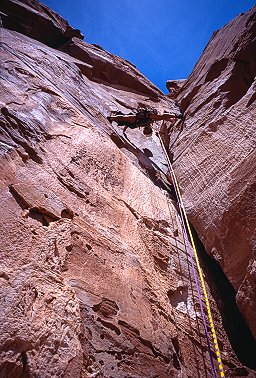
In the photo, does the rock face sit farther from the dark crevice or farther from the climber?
the climber

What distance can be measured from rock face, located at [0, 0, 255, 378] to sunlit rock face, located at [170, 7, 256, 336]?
1.94 feet

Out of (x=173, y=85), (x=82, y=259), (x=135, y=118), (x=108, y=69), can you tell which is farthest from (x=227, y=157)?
(x=173, y=85)

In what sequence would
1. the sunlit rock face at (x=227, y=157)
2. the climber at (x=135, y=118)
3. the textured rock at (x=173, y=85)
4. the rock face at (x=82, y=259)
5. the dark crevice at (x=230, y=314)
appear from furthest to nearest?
1. the textured rock at (x=173, y=85)
2. the climber at (x=135, y=118)
3. the sunlit rock face at (x=227, y=157)
4. the dark crevice at (x=230, y=314)
5. the rock face at (x=82, y=259)

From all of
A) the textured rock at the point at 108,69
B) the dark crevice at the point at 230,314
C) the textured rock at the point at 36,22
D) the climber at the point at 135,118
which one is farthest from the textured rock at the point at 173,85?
the dark crevice at the point at 230,314

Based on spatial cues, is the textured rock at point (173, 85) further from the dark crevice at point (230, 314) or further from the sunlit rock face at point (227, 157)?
the dark crevice at point (230, 314)

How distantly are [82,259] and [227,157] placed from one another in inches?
144

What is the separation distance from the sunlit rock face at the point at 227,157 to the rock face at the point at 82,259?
1.94 ft

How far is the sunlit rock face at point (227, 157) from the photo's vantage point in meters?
4.53

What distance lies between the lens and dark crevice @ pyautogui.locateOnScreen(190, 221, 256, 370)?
419cm

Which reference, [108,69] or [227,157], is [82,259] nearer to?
[227,157]

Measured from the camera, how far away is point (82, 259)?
11.0 ft

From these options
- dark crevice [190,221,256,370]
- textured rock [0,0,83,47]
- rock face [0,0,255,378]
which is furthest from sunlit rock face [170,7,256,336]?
textured rock [0,0,83,47]

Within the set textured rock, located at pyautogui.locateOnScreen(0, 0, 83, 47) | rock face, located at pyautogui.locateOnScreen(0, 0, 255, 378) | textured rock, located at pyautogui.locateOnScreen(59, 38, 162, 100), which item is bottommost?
rock face, located at pyautogui.locateOnScreen(0, 0, 255, 378)

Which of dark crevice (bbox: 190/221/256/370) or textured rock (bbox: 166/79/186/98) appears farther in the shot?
textured rock (bbox: 166/79/186/98)
